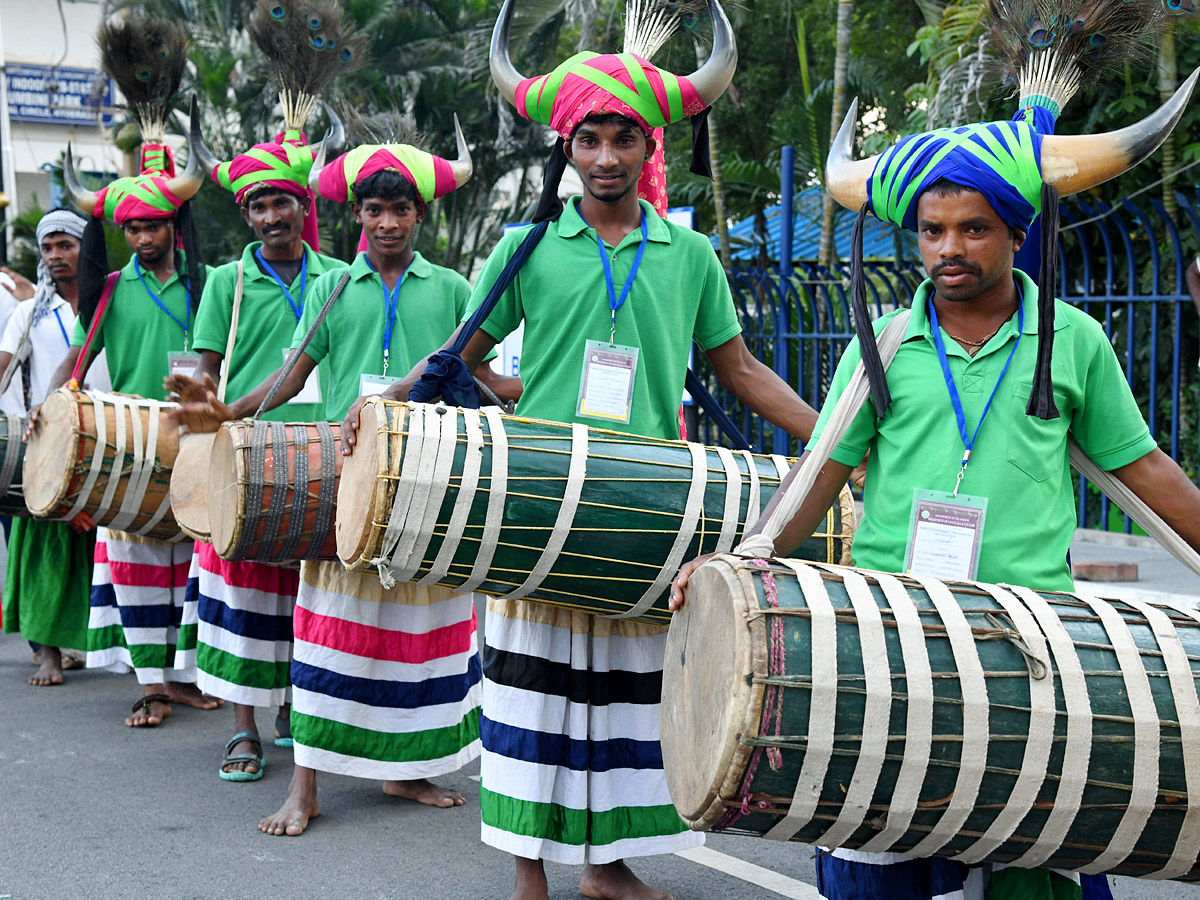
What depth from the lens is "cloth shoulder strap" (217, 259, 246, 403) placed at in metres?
5.07

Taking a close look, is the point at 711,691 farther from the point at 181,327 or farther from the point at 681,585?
the point at 181,327

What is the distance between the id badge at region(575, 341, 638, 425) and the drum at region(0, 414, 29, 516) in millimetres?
3790

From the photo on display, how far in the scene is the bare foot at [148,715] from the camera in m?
5.81

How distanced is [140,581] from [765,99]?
14238mm

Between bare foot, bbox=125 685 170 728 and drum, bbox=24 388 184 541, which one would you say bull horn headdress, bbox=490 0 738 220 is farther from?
bare foot, bbox=125 685 170 728

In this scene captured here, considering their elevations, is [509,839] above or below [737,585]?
below

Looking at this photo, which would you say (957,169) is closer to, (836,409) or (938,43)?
(836,409)

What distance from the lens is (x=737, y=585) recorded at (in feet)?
6.98

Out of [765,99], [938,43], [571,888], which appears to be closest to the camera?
[571,888]

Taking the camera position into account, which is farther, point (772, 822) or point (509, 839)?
point (509, 839)

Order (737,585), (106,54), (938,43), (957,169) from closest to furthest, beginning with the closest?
(737,585)
(957,169)
(106,54)
(938,43)

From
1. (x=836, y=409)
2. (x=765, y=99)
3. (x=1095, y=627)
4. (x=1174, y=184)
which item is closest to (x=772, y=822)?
(x=1095, y=627)

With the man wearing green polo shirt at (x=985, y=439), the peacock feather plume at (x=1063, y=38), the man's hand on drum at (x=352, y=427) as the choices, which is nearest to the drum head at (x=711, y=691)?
the man wearing green polo shirt at (x=985, y=439)

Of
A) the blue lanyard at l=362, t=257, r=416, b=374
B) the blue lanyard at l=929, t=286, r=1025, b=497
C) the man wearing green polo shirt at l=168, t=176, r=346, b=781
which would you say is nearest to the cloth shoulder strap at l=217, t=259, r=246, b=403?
the man wearing green polo shirt at l=168, t=176, r=346, b=781
